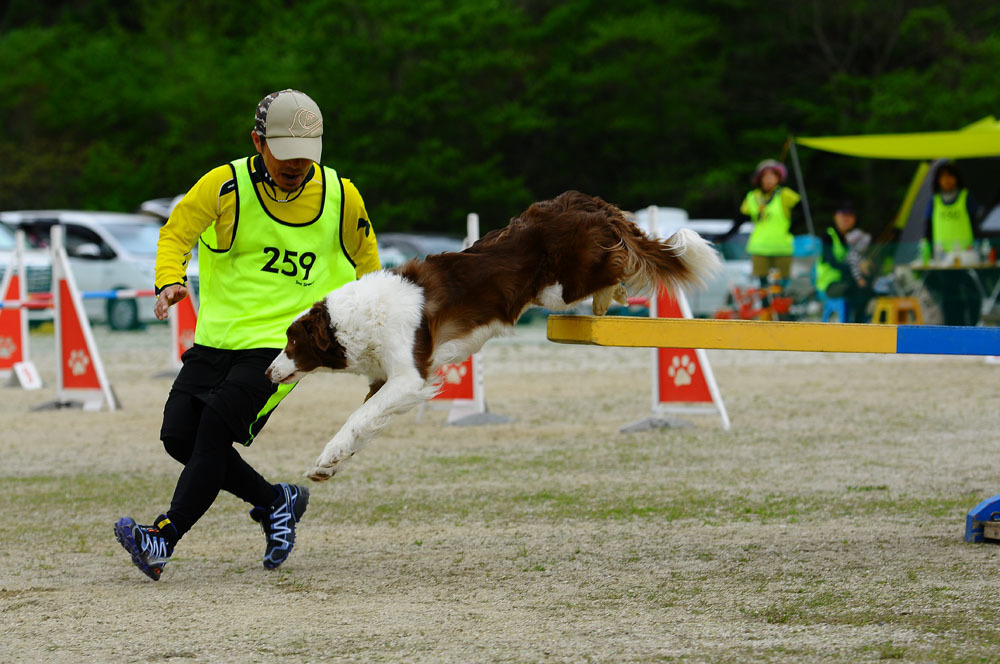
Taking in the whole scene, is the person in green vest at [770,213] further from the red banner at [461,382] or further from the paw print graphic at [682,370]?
the red banner at [461,382]

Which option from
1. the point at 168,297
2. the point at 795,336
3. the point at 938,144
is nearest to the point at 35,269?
the point at 938,144

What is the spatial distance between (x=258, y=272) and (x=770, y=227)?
37.7 ft

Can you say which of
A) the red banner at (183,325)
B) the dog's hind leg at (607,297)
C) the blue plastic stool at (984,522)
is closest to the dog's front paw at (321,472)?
the dog's hind leg at (607,297)

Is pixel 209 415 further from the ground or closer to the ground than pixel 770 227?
closer to the ground

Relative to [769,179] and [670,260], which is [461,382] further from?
[769,179]

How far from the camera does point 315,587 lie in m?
4.77

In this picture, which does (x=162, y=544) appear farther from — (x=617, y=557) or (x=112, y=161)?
(x=112, y=161)

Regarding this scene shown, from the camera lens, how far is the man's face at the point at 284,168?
4789mm

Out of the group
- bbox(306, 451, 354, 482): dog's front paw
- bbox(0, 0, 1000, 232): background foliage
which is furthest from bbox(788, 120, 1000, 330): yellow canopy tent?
bbox(0, 0, 1000, 232): background foliage

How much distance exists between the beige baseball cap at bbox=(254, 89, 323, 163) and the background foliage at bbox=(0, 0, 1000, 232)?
27976mm

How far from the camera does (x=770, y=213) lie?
15.4 m

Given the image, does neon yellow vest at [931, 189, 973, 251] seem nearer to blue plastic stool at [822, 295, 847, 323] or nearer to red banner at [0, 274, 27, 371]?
blue plastic stool at [822, 295, 847, 323]

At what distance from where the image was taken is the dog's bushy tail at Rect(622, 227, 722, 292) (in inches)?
194

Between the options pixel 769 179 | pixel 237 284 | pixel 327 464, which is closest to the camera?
pixel 327 464
